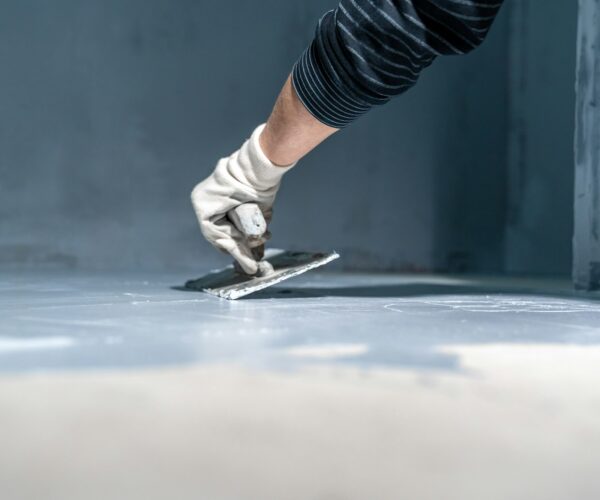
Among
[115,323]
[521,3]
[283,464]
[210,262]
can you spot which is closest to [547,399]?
[283,464]

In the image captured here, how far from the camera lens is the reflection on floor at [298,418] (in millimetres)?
463

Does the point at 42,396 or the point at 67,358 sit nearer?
the point at 42,396

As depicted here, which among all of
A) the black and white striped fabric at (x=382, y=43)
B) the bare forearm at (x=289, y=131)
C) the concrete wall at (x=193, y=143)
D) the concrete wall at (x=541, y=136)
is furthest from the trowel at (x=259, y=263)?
the concrete wall at (x=541, y=136)

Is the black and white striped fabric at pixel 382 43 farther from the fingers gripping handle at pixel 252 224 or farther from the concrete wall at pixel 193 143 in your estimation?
the concrete wall at pixel 193 143

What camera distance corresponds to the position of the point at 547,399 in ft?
1.85

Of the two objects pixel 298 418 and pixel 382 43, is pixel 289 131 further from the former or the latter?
pixel 298 418

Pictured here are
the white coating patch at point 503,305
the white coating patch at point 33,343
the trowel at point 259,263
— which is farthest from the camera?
the trowel at point 259,263

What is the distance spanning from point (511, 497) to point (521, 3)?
330cm

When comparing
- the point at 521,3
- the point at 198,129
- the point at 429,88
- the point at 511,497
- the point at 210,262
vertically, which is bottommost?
the point at 511,497

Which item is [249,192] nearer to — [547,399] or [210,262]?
[547,399]

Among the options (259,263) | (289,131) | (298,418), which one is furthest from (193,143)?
(298,418)

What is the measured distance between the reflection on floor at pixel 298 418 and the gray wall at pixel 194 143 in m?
2.32

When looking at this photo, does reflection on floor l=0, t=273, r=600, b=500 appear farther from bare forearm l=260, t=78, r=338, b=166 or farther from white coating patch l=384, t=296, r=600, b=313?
bare forearm l=260, t=78, r=338, b=166

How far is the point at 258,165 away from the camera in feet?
4.45
